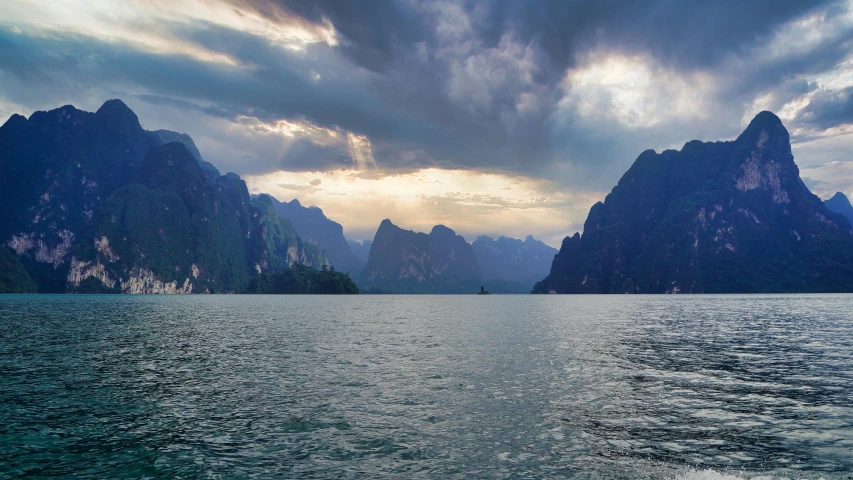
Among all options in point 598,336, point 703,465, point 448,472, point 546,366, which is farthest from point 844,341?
point 448,472

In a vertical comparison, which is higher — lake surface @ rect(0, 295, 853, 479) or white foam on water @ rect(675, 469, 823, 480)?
white foam on water @ rect(675, 469, 823, 480)

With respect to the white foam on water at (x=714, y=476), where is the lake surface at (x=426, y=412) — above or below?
below

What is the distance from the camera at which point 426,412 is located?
22.6 meters

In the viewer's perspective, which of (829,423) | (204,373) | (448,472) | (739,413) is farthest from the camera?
(204,373)

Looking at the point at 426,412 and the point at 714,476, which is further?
the point at 426,412

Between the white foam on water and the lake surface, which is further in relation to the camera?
the lake surface

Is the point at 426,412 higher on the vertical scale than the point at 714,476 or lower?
lower

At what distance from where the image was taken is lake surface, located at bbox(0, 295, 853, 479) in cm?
1569

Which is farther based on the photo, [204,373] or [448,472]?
[204,373]

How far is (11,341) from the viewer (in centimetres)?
4741

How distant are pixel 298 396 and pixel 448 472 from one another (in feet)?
43.3

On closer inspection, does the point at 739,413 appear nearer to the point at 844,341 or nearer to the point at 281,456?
the point at 281,456

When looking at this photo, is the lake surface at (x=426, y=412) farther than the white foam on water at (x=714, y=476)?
Yes

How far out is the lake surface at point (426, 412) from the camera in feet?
51.5
